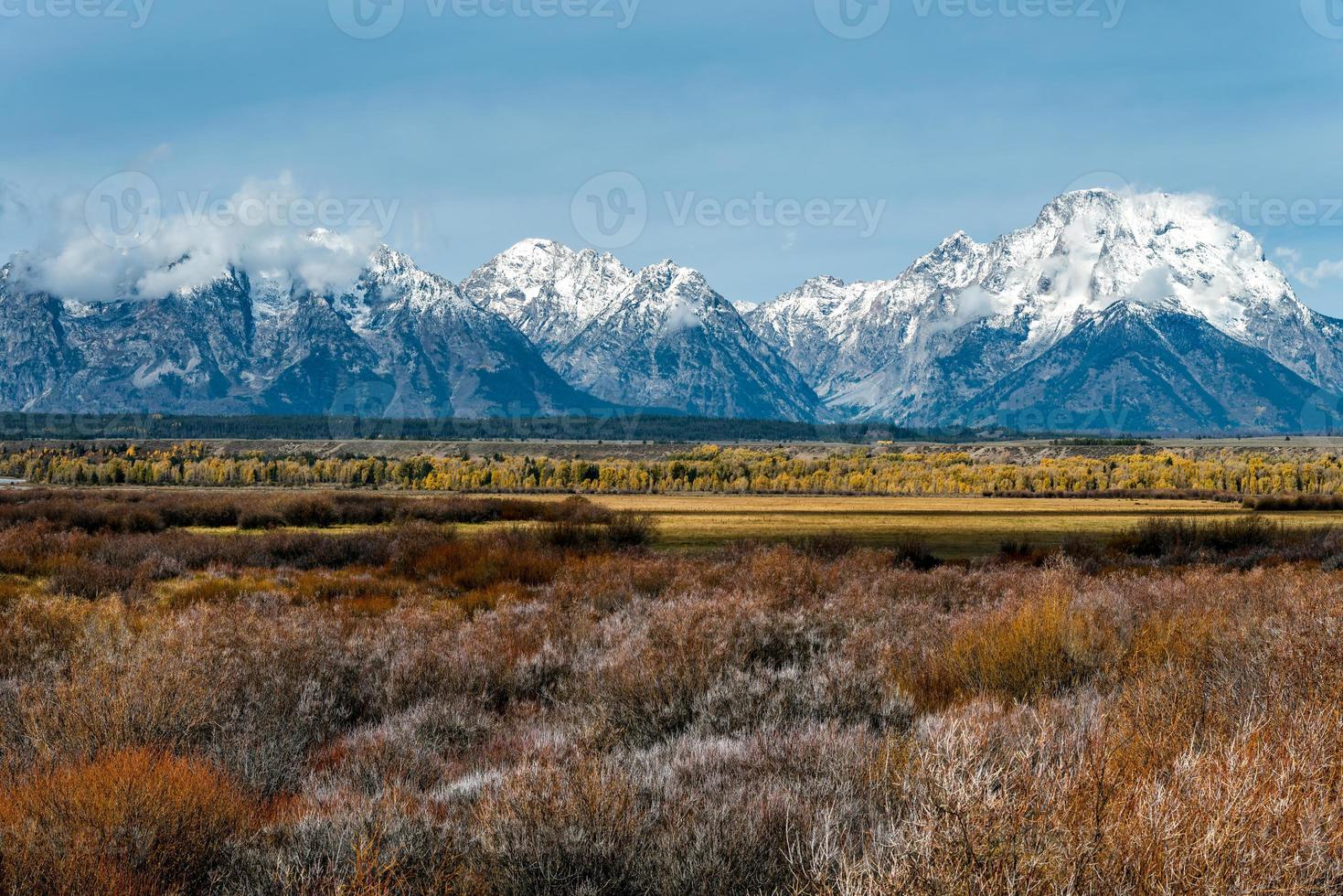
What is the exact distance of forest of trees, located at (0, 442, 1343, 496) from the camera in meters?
102

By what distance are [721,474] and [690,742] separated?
112107mm

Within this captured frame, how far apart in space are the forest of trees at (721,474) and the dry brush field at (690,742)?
9088 centimetres

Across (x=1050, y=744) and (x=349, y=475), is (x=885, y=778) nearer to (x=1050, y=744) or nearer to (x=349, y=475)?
(x=1050, y=744)

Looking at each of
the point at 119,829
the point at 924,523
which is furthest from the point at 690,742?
the point at 924,523

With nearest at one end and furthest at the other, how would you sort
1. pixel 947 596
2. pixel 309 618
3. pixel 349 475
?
1. pixel 309 618
2. pixel 947 596
3. pixel 349 475

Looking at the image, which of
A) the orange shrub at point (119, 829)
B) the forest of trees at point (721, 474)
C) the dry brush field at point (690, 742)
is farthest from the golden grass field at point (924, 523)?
the forest of trees at point (721, 474)

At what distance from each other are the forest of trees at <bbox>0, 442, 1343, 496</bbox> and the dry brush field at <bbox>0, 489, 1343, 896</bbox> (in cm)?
9088

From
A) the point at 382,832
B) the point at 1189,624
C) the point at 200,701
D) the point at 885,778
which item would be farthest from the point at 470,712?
the point at 1189,624

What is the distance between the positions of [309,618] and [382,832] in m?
11.0

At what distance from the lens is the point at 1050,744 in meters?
5.45

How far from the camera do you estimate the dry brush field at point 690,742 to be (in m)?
3.82

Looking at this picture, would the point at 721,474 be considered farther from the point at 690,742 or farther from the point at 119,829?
the point at 119,829

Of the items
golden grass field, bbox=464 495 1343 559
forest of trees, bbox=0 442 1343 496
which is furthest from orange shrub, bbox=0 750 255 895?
forest of trees, bbox=0 442 1343 496

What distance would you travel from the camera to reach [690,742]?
753cm
